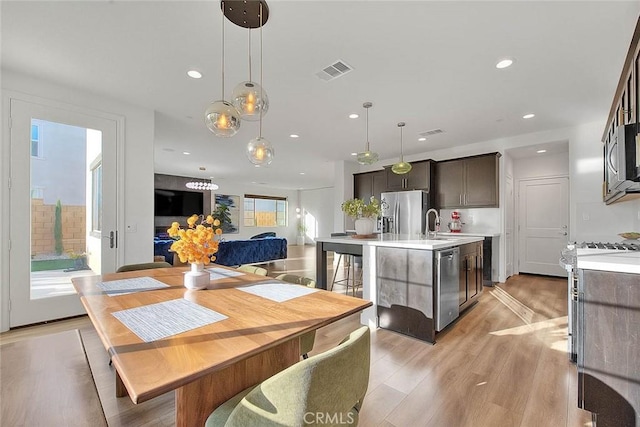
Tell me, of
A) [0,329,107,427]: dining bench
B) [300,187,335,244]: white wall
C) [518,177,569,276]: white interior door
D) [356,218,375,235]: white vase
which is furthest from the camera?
[300,187,335,244]: white wall

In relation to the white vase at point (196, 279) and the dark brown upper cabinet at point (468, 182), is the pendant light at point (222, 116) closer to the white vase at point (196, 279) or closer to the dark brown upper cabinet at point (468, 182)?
the white vase at point (196, 279)

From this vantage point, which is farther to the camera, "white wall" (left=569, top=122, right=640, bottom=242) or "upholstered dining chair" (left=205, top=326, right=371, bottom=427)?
"white wall" (left=569, top=122, right=640, bottom=242)

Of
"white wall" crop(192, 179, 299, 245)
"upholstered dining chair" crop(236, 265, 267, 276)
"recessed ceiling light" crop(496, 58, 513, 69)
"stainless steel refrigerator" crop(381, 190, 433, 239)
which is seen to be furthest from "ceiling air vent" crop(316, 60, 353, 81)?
"white wall" crop(192, 179, 299, 245)

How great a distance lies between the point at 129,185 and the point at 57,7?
6.54ft

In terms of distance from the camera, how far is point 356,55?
8.03 feet

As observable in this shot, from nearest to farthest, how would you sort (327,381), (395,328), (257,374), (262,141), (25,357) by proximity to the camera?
(327,381) → (257,374) → (25,357) → (262,141) → (395,328)

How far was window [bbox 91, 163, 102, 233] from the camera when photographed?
3.29 m

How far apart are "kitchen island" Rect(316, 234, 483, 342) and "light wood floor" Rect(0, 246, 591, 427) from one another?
0.52ft

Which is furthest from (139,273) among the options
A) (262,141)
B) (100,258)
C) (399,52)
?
(399,52)

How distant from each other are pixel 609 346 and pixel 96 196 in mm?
4715

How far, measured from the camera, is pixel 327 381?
78cm

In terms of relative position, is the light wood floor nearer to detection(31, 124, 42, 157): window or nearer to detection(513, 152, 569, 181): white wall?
detection(31, 124, 42, 157): window

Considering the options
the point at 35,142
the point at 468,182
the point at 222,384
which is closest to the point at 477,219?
the point at 468,182

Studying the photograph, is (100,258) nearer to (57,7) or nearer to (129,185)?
(129,185)
